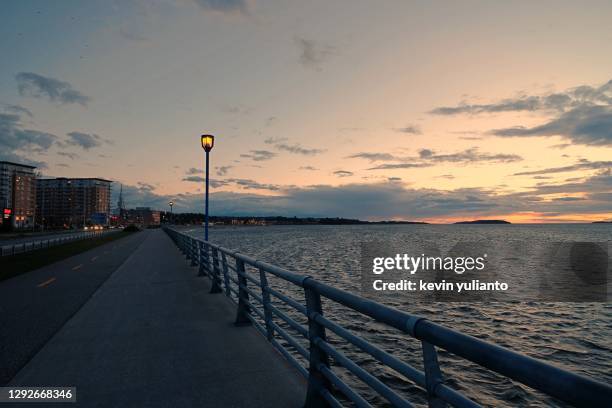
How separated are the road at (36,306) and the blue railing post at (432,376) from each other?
5.19 metres

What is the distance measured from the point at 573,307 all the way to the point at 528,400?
13291mm

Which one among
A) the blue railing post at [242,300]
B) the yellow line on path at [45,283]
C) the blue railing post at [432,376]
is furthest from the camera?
the yellow line on path at [45,283]

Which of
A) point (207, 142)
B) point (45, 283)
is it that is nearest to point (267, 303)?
point (45, 283)

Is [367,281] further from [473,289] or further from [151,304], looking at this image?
[151,304]

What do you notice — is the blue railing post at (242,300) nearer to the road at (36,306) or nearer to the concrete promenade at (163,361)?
the concrete promenade at (163,361)

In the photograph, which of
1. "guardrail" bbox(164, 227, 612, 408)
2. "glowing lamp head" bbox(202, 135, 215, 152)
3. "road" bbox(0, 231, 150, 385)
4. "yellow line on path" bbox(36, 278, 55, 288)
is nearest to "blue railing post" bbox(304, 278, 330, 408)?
"guardrail" bbox(164, 227, 612, 408)

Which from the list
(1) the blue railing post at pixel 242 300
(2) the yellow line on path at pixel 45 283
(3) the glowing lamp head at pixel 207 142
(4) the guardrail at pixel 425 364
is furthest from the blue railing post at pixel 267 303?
(3) the glowing lamp head at pixel 207 142

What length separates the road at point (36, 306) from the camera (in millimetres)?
6234

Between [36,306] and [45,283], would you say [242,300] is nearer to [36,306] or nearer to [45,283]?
[36,306]

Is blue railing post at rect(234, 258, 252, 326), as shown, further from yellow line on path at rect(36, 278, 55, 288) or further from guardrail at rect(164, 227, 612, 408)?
yellow line on path at rect(36, 278, 55, 288)

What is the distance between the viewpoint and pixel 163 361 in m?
5.76

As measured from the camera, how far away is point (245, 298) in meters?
7.73

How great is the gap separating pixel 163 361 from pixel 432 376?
176 inches

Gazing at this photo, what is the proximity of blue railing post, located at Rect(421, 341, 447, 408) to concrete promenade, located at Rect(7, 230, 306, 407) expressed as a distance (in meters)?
2.26
